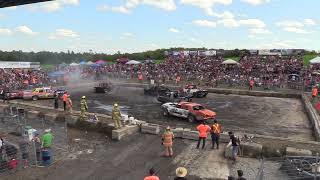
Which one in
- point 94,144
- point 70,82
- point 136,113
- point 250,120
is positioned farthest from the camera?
point 70,82

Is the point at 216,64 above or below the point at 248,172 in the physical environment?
above

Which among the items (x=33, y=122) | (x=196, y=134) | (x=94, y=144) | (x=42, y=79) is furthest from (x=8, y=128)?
(x=42, y=79)

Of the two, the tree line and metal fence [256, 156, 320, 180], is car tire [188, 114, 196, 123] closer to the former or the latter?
metal fence [256, 156, 320, 180]

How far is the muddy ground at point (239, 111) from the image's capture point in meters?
23.2

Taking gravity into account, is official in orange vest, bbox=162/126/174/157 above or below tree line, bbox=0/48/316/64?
below

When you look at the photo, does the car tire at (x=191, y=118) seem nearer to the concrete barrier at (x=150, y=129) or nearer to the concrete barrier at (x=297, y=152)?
the concrete barrier at (x=150, y=129)

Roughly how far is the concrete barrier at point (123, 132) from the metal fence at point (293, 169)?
26.0 ft

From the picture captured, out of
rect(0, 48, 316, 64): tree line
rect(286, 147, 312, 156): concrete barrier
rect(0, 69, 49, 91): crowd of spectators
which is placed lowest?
rect(286, 147, 312, 156): concrete barrier

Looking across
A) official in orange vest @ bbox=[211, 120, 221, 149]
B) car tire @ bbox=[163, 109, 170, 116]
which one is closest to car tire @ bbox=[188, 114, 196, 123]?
car tire @ bbox=[163, 109, 170, 116]

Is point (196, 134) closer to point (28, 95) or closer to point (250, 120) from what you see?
point (250, 120)

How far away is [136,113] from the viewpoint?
93.8ft

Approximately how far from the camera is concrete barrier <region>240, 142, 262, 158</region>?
55.5 feet

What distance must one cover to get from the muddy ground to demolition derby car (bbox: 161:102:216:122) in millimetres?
480

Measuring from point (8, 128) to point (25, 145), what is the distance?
7904 mm
